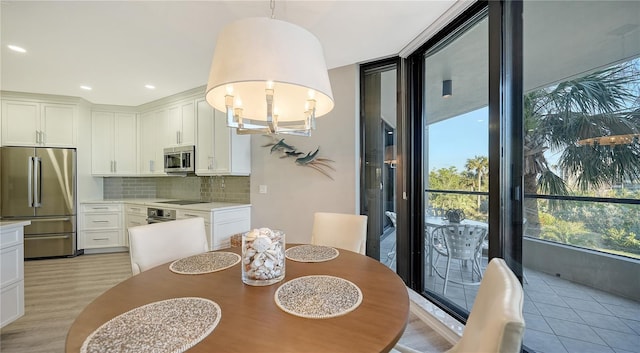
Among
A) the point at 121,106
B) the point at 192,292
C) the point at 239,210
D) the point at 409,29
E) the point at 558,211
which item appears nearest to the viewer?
the point at 192,292

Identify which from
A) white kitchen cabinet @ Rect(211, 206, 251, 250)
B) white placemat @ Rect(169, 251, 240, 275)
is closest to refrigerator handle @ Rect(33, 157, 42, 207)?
white kitchen cabinet @ Rect(211, 206, 251, 250)

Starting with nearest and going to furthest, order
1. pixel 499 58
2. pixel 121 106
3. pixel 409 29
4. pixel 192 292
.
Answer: pixel 192 292 → pixel 499 58 → pixel 409 29 → pixel 121 106

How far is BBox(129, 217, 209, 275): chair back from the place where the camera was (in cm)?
150

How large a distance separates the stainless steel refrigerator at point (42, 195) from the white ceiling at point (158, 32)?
3.60 ft

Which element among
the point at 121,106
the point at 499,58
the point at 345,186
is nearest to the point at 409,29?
the point at 499,58

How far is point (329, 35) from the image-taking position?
2.16 metres

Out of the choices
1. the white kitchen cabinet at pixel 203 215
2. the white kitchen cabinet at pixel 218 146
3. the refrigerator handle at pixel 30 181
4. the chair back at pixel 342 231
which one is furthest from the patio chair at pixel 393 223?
the refrigerator handle at pixel 30 181

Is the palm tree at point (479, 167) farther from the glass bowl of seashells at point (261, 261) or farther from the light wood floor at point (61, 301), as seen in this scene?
the glass bowl of seashells at point (261, 261)

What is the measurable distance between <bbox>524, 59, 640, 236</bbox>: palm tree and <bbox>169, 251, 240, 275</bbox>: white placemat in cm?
175

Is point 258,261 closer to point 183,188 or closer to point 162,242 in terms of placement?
point 162,242

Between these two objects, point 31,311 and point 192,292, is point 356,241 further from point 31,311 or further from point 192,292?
point 31,311

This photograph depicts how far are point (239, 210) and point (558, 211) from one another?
10.1 feet

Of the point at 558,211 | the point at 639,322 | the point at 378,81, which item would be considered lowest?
the point at 639,322

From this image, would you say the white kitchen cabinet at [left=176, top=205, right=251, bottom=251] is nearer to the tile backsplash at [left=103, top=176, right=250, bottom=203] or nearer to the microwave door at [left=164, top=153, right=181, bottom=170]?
the tile backsplash at [left=103, top=176, right=250, bottom=203]
